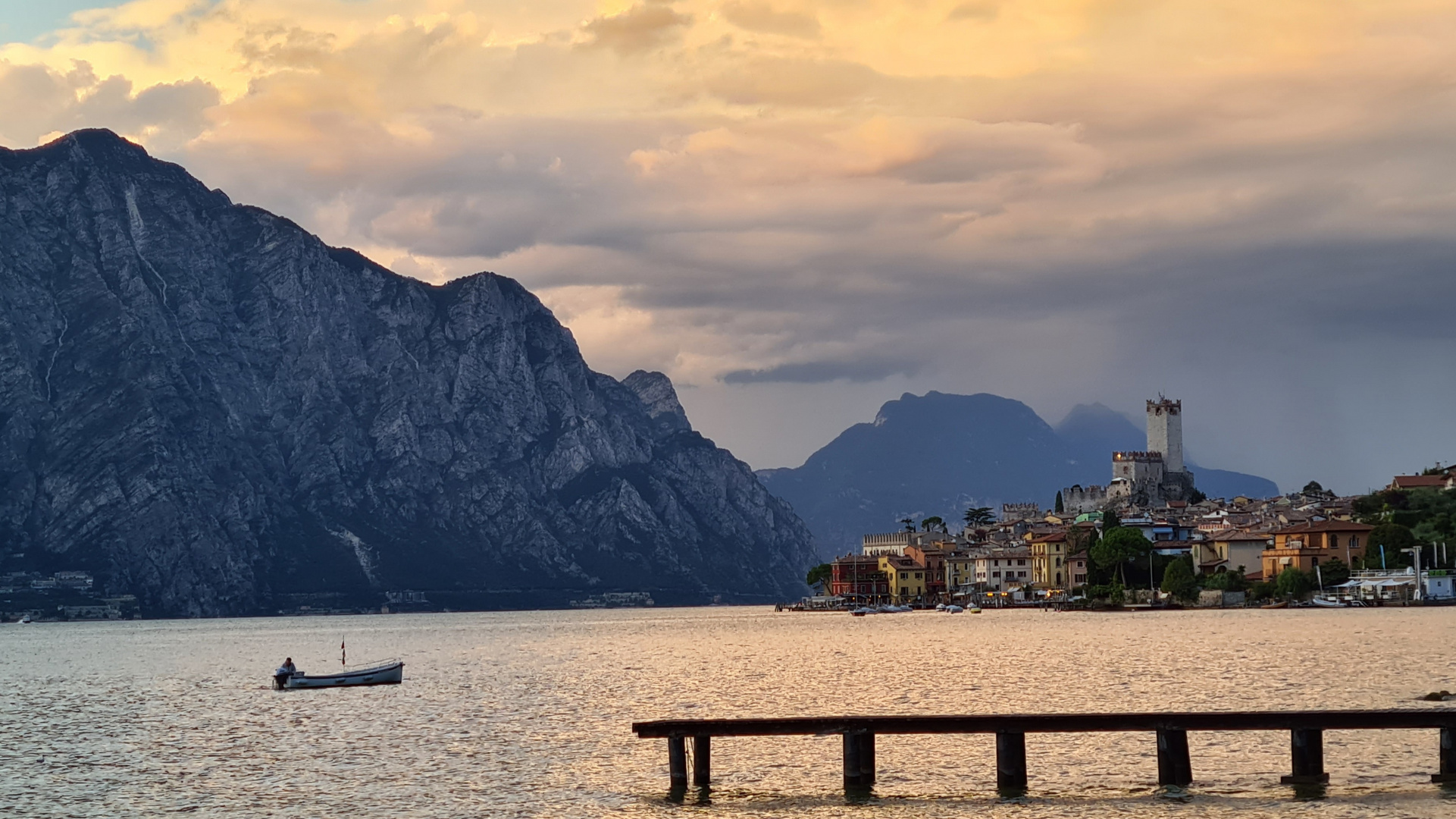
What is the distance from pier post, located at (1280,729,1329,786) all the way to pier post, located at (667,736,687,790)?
21.7 m

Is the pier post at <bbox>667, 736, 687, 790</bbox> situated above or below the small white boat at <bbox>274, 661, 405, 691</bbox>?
above

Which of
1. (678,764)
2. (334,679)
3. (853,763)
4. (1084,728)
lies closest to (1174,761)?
(1084,728)

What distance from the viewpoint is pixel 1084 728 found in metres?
53.8

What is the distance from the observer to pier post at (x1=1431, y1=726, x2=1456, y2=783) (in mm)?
55406

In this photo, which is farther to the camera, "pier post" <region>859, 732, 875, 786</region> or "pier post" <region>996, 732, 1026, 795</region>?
"pier post" <region>859, 732, 875, 786</region>

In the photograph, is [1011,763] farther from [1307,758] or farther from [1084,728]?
[1307,758]

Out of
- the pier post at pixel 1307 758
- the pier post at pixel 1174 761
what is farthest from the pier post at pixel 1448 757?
the pier post at pixel 1174 761

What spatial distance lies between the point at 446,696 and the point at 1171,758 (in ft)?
226

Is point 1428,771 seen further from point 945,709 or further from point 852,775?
point 945,709

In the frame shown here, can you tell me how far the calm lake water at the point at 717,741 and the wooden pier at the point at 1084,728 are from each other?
130 centimetres

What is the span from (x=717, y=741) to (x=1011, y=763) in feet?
70.8

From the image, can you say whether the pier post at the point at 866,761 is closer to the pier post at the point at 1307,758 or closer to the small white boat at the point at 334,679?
the pier post at the point at 1307,758

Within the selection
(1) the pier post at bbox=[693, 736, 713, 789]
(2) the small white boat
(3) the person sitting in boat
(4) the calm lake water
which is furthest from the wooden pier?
(3) the person sitting in boat

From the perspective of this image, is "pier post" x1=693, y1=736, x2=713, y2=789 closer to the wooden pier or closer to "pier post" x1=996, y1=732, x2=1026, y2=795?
the wooden pier
